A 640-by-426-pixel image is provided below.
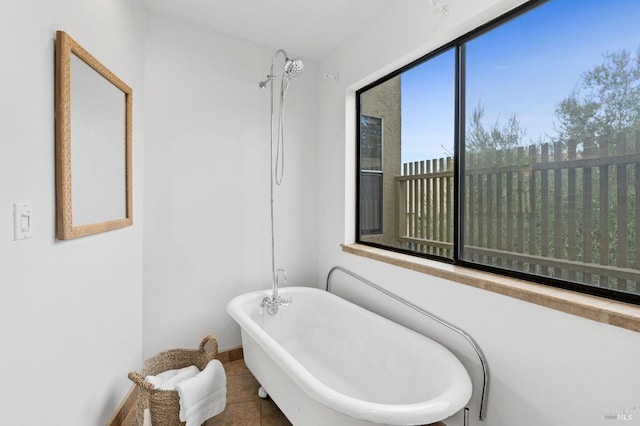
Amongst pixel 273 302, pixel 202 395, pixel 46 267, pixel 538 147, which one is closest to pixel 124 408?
pixel 202 395

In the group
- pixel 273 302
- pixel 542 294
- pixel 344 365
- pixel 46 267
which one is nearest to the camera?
pixel 46 267

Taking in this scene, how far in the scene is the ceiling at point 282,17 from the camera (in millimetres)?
2143

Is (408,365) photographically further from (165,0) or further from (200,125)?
(165,0)

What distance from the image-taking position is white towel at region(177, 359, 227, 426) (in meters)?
1.62

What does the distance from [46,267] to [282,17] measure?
2.11m

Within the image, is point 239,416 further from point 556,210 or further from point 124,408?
point 556,210

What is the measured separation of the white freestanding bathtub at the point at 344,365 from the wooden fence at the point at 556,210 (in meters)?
0.63

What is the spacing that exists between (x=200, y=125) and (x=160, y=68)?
18.4 inches

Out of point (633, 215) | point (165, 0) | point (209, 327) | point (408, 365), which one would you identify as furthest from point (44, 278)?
point (633, 215)

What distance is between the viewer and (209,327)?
2.52m

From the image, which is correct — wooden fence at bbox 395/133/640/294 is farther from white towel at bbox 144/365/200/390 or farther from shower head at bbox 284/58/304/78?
white towel at bbox 144/365/200/390

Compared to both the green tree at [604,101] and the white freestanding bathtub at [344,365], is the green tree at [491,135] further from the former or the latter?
the white freestanding bathtub at [344,365]

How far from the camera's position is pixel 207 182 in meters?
2.49

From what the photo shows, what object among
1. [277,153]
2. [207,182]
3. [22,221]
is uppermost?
[277,153]
